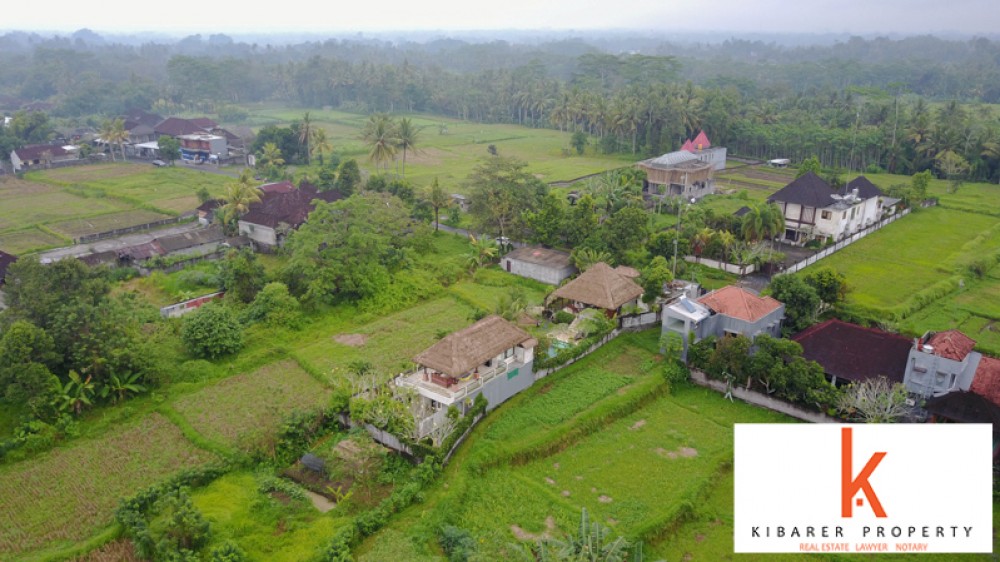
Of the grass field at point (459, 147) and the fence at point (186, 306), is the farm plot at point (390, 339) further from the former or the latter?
the grass field at point (459, 147)

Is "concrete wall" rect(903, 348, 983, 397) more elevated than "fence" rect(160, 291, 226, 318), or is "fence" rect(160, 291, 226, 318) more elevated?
"concrete wall" rect(903, 348, 983, 397)

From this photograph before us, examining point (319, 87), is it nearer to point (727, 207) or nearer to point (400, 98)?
point (400, 98)

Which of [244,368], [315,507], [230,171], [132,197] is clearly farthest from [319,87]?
[315,507]

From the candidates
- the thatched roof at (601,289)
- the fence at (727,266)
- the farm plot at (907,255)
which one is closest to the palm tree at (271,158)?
the thatched roof at (601,289)

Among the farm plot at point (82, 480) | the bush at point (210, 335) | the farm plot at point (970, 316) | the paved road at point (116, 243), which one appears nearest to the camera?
the farm plot at point (82, 480)

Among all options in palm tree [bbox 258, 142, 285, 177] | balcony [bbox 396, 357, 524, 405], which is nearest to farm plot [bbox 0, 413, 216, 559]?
balcony [bbox 396, 357, 524, 405]

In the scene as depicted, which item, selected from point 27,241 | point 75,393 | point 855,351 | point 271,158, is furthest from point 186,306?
point 271,158

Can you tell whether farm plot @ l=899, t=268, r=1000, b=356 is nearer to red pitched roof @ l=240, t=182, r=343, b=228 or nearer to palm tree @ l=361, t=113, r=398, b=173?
red pitched roof @ l=240, t=182, r=343, b=228
